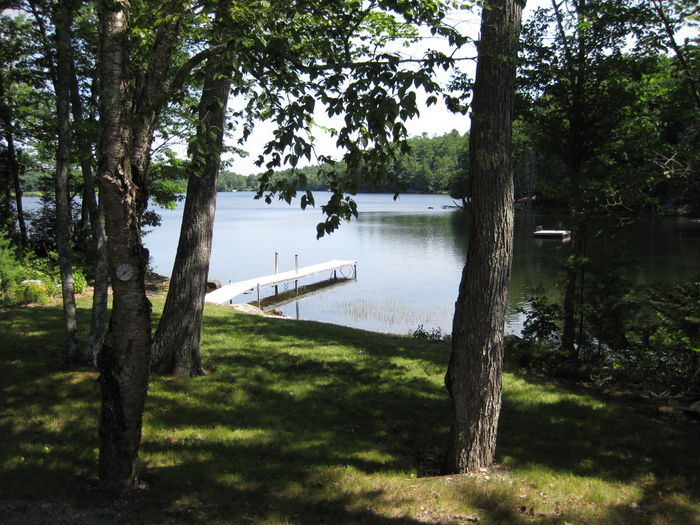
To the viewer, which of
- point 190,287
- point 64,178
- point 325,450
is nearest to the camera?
point 325,450

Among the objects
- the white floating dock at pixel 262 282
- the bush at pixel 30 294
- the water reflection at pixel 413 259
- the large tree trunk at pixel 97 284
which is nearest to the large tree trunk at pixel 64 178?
the large tree trunk at pixel 97 284

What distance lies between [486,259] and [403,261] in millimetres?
25411

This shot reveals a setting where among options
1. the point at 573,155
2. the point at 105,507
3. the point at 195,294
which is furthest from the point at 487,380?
the point at 573,155

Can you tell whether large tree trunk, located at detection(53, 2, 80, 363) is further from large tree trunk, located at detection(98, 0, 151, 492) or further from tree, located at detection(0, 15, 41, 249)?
tree, located at detection(0, 15, 41, 249)

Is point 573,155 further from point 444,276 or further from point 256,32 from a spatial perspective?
point 444,276

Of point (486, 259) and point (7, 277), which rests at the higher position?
point (486, 259)

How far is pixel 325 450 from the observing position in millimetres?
5270

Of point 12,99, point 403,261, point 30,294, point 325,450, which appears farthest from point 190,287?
point 403,261

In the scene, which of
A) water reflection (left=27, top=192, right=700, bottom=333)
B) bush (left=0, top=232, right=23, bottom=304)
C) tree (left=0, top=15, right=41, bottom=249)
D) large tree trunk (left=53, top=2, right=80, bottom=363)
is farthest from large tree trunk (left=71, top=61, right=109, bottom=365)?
water reflection (left=27, top=192, right=700, bottom=333)

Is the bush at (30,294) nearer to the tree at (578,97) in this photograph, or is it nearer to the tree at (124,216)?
the tree at (124,216)

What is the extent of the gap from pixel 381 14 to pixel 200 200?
604 centimetres

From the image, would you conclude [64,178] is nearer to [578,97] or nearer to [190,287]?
[190,287]

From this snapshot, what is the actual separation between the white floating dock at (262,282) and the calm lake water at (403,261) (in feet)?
2.87

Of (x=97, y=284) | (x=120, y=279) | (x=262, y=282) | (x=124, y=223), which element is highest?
(x=124, y=223)
